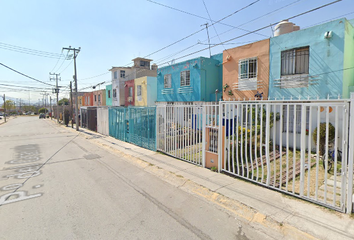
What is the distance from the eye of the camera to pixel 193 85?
17.1m

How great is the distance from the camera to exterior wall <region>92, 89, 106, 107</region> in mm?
35406

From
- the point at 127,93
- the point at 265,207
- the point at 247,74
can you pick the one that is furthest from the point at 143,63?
the point at 265,207

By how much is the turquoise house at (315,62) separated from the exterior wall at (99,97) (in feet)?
98.4

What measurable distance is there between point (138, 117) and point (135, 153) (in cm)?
228

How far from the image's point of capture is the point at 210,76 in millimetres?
16812

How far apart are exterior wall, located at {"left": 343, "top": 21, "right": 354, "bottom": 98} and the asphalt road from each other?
30.5 feet

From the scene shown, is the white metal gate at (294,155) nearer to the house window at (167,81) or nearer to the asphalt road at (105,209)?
the asphalt road at (105,209)

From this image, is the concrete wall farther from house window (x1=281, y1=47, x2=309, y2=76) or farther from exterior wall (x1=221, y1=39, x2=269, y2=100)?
exterior wall (x1=221, y1=39, x2=269, y2=100)

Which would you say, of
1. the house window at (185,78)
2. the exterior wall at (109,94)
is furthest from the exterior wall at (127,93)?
the house window at (185,78)

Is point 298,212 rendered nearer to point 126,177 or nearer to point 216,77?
point 126,177

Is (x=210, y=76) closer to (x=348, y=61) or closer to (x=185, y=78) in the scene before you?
(x=185, y=78)

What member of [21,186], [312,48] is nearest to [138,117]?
[21,186]

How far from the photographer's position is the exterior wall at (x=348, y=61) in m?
9.18

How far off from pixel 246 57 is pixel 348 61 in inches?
201
